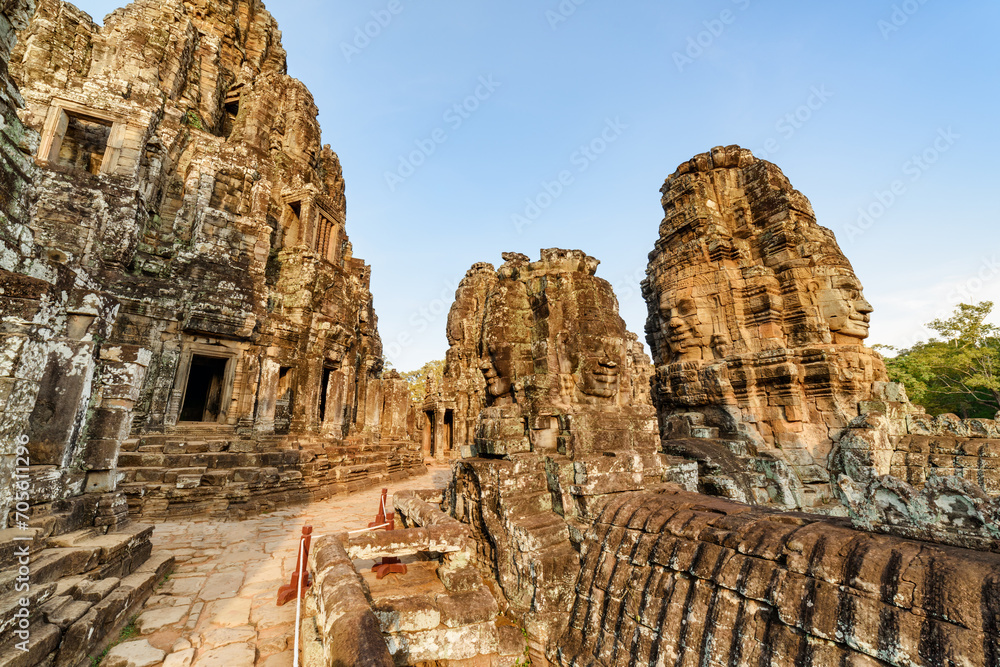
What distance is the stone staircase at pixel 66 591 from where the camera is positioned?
108 inches

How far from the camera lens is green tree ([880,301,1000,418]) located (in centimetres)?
2023

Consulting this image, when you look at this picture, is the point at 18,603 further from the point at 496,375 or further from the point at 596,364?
the point at 596,364

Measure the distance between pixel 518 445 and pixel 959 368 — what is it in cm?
2852

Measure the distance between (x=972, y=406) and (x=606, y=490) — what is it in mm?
32443

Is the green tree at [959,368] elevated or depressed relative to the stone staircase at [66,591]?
elevated

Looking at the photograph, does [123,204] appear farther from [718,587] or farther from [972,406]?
[972,406]

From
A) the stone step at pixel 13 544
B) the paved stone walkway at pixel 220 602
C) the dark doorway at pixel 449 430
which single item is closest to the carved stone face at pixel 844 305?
the paved stone walkway at pixel 220 602

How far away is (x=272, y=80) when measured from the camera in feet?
57.3

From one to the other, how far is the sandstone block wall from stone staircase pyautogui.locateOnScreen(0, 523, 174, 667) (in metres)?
3.65

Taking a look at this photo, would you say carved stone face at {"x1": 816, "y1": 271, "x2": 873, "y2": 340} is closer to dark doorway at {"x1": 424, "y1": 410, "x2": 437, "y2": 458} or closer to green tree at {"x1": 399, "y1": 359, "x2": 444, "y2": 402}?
dark doorway at {"x1": 424, "y1": 410, "x2": 437, "y2": 458}

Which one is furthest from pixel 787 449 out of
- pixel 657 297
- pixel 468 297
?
pixel 468 297

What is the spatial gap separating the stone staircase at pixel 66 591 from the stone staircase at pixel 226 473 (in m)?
4.70

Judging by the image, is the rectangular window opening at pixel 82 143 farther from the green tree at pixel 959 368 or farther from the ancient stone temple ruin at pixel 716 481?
the green tree at pixel 959 368

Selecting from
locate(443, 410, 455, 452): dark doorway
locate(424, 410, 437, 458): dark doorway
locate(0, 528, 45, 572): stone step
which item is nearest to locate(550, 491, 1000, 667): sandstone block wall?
locate(0, 528, 45, 572): stone step
